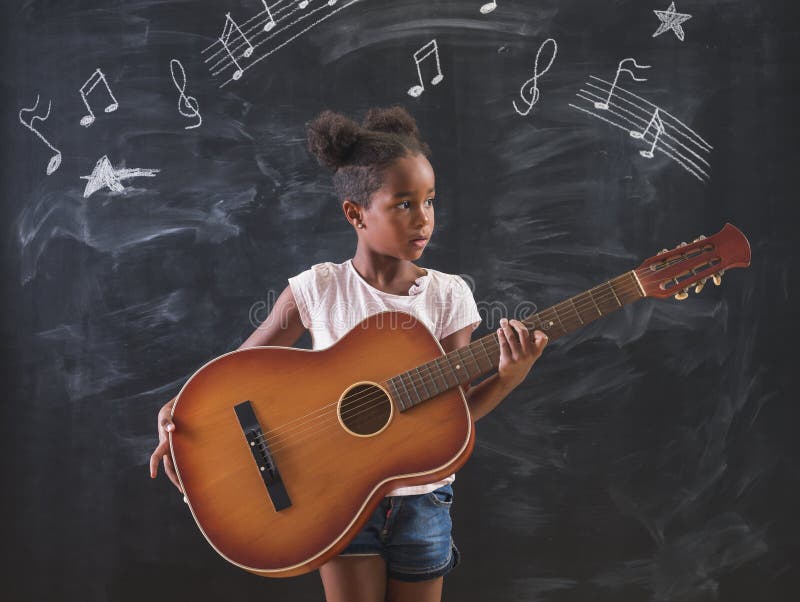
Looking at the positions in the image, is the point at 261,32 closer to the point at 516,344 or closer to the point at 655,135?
the point at 655,135

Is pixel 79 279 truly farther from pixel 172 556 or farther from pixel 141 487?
pixel 172 556

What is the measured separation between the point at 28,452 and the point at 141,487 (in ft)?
1.31

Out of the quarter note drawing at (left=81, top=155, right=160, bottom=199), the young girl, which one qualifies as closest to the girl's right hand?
the young girl

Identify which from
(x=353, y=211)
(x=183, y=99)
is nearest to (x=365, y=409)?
(x=353, y=211)

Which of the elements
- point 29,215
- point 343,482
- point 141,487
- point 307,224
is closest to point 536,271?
point 307,224

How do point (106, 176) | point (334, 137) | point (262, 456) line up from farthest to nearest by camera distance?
point (106, 176), point (334, 137), point (262, 456)

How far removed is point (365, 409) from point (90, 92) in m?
1.60

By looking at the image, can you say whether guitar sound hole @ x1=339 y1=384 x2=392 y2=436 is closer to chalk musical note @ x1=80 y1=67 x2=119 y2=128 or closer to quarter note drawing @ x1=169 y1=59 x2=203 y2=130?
quarter note drawing @ x1=169 y1=59 x2=203 y2=130

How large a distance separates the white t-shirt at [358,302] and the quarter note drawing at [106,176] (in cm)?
106

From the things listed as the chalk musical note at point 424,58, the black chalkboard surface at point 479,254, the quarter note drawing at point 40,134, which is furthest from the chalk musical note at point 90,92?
the chalk musical note at point 424,58

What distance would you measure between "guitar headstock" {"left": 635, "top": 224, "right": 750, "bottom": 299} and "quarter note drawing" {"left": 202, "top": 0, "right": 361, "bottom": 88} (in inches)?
54.0

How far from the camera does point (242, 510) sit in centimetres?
119

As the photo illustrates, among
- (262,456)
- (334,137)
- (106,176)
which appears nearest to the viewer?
(262,456)

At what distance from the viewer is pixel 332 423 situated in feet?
4.01
